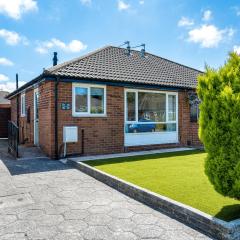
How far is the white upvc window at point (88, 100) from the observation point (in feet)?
34.6

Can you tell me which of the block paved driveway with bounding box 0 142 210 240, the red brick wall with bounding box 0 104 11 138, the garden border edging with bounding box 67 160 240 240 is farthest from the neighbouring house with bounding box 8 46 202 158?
the red brick wall with bounding box 0 104 11 138

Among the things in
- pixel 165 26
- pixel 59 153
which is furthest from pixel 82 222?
pixel 165 26

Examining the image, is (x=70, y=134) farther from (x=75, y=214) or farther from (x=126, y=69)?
(x=75, y=214)

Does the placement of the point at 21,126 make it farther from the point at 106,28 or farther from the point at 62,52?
the point at 106,28

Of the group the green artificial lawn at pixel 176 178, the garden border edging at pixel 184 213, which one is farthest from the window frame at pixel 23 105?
the garden border edging at pixel 184 213

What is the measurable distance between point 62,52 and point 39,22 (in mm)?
6511

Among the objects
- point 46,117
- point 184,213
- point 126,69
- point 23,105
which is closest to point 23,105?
point 23,105

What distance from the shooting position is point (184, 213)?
4316 millimetres

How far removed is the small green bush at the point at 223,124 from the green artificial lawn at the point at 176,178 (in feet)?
1.39

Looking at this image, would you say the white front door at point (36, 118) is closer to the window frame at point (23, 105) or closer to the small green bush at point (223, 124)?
the window frame at point (23, 105)

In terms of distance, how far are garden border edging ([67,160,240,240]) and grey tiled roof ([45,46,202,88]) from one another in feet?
18.6

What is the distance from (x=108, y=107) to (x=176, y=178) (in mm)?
5249

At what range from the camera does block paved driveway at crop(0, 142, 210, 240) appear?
3.95m

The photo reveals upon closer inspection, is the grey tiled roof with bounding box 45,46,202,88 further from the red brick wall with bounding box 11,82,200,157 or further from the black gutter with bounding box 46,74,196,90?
the red brick wall with bounding box 11,82,200,157
